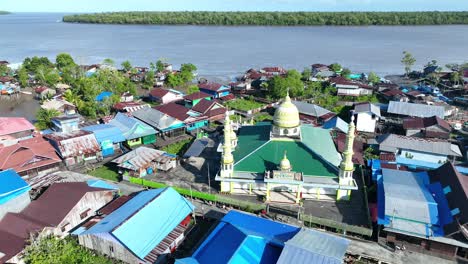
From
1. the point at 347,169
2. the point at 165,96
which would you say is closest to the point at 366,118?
the point at 347,169

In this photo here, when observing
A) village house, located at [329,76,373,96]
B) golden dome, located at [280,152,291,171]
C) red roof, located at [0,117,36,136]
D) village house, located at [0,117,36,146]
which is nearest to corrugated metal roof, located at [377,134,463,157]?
golden dome, located at [280,152,291,171]

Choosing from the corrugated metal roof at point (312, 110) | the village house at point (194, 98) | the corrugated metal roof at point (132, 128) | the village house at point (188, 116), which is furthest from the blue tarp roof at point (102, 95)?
the corrugated metal roof at point (312, 110)

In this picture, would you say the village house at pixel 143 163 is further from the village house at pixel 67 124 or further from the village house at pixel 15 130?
the village house at pixel 15 130

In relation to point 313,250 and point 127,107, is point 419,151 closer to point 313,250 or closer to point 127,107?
point 313,250

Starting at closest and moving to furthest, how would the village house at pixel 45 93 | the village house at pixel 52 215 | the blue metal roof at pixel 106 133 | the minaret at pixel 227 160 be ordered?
1. the village house at pixel 52 215
2. the minaret at pixel 227 160
3. the blue metal roof at pixel 106 133
4. the village house at pixel 45 93

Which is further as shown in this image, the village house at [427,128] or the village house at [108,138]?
the village house at [427,128]

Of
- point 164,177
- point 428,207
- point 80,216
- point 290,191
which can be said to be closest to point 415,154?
point 428,207
